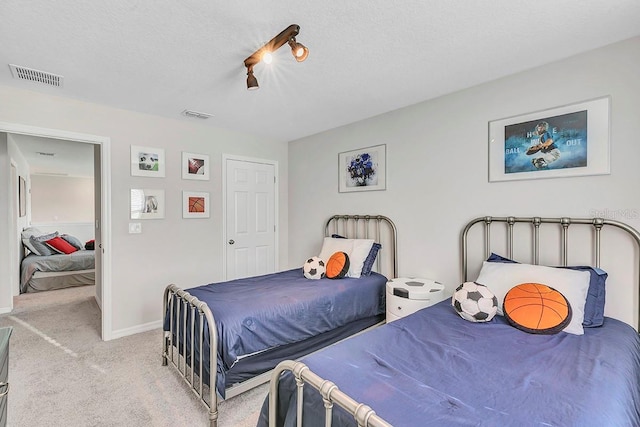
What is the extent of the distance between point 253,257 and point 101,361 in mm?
2031

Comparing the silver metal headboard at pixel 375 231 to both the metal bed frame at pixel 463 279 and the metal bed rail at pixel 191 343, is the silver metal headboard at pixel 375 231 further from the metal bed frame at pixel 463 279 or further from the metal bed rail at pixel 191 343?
the metal bed rail at pixel 191 343

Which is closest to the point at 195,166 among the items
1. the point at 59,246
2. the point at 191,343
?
the point at 191,343

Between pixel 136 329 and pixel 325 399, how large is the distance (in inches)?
120

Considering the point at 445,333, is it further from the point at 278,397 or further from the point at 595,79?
the point at 595,79

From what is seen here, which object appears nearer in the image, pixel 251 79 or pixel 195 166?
pixel 251 79

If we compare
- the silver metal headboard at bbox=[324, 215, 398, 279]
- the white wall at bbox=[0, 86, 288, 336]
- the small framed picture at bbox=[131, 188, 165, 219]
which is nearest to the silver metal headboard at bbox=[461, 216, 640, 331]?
the silver metal headboard at bbox=[324, 215, 398, 279]

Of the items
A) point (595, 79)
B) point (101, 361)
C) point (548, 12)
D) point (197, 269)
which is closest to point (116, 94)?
point (197, 269)

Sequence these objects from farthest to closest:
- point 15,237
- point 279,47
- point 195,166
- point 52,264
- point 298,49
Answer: point 52,264 → point 15,237 → point 195,166 → point 279,47 → point 298,49

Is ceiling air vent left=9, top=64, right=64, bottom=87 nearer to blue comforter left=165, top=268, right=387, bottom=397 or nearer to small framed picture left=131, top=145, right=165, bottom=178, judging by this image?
small framed picture left=131, top=145, right=165, bottom=178

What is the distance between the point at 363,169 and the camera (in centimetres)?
350

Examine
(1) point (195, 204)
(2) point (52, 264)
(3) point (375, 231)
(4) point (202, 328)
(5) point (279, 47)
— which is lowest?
(2) point (52, 264)

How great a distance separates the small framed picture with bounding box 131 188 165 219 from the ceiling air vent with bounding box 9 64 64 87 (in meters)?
1.15

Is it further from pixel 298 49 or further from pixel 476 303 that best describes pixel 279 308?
pixel 298 49

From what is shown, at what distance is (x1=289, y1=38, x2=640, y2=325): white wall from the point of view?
6.30 feet
